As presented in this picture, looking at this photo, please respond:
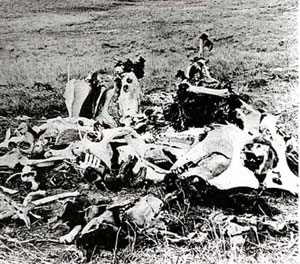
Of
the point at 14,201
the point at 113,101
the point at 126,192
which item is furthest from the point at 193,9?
the point at 14,201

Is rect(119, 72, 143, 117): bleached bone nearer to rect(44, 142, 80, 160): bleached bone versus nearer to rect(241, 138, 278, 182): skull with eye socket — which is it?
rect(44, 142, 80, 160): bleached bone

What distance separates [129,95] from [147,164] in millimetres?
141

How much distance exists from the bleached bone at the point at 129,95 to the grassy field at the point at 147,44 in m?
0.02

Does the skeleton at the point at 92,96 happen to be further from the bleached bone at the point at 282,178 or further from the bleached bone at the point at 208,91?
the bleached bone at the point at 282,178

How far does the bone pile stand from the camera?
3.69ft

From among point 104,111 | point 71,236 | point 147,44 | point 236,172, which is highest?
point 147,44

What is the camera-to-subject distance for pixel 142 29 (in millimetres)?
1180

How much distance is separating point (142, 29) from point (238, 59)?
0.65ft

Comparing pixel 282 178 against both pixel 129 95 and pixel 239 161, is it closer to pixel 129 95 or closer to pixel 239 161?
pixel 239 161

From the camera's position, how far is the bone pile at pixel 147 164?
3.69ft

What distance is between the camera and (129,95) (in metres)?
1.18

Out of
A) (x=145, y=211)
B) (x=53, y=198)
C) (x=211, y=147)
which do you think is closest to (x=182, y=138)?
(x=211, y=147)

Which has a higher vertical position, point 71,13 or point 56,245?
point 71,13

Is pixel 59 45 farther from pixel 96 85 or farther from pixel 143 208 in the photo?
pixel 143 208
